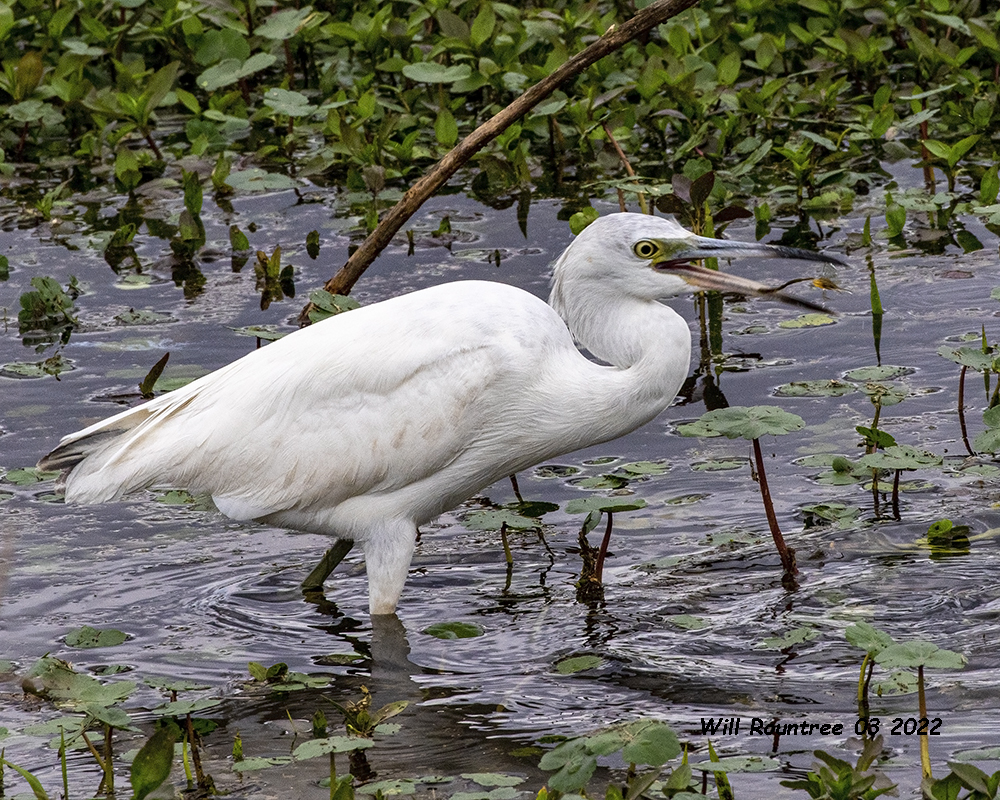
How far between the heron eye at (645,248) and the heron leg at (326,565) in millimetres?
1406

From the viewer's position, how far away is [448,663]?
488 centimetres

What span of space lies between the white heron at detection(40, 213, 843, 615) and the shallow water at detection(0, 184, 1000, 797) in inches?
15.3

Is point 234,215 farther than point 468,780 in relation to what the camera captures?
Yes

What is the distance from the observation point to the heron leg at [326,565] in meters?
5.38

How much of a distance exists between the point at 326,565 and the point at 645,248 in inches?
61.5

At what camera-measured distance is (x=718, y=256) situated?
497 cm

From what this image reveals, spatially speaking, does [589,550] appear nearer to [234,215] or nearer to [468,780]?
[468,780]

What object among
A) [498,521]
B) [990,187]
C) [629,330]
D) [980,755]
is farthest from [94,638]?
[990,187]

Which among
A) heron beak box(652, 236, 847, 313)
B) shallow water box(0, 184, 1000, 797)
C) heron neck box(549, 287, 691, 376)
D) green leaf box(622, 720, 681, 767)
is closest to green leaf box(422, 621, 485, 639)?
shallow water box(0, 184, 1000, 797)

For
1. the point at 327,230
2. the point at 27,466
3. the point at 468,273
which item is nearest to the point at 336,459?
the point at 27,466

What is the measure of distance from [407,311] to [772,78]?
5321mm

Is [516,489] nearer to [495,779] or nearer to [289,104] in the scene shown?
[495,779]

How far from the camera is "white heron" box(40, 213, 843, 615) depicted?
4973mm

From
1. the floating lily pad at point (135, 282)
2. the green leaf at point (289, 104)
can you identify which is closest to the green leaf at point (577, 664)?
the floating lily pad at point (135, 282)
